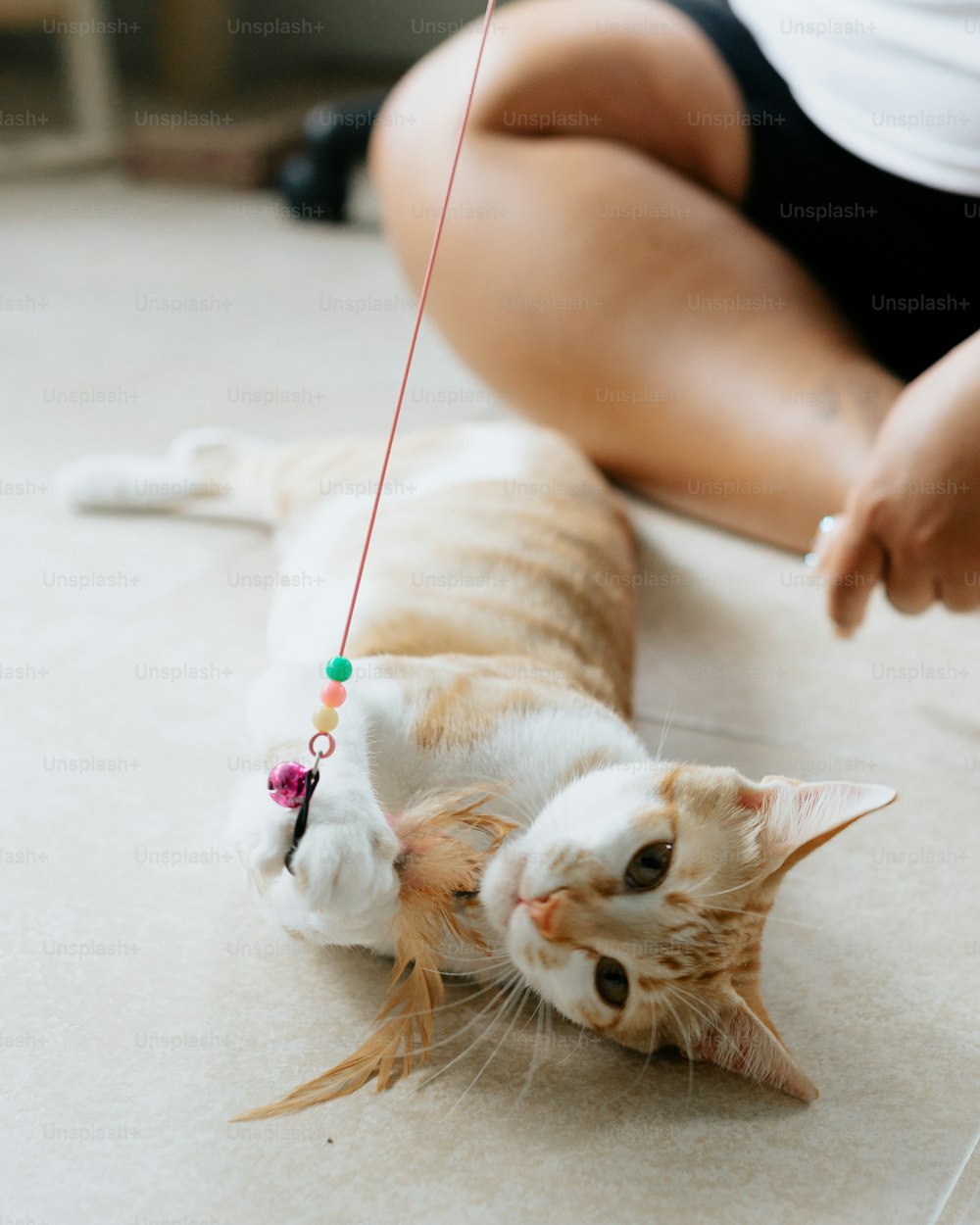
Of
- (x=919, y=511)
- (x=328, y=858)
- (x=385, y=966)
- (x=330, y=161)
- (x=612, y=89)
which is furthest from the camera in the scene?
(x=330, y=161)

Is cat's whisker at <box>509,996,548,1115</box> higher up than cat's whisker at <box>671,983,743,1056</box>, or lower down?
lower down

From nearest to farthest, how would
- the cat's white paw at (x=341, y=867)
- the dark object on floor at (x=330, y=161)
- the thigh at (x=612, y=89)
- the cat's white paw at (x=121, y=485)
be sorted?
the cat's white paw at (x=341, y=867)
the cat's white paw at (x=121, y=485)
the thigh at (x=612, y=89)
the dark object on floor at (x=330, y=161)

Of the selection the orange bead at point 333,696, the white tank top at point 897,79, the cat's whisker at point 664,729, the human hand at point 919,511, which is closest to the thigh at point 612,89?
the white tank top at point 897,79

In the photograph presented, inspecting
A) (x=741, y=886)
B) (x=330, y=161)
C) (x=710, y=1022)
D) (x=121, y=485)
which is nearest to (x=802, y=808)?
(x=741, y=886)

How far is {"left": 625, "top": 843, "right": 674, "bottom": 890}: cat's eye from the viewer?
96 cm

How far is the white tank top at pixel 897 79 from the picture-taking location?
1550 millimetres

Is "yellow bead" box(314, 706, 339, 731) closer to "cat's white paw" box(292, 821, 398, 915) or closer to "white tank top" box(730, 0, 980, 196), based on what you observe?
"cat's white paw" box(292, 821, 398, 915)

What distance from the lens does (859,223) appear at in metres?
1.78

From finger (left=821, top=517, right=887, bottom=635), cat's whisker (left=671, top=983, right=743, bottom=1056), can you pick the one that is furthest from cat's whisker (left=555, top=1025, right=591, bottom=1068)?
finger (left=821, top=517, right=887, bottom=635)

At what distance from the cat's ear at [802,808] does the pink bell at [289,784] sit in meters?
0.38

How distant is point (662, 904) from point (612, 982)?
0.25 ft

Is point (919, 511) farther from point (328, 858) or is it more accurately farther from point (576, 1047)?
point (328, 858)

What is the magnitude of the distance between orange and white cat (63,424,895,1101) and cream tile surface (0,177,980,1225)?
7 centimetres

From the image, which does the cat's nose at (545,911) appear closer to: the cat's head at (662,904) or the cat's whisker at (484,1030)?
the cat's head at (662,904)
